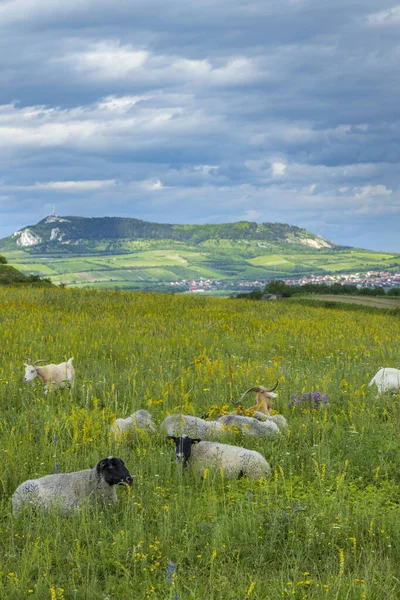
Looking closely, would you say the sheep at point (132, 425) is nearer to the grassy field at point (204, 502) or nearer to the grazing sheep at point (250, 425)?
the grassy field at point (204, 502)

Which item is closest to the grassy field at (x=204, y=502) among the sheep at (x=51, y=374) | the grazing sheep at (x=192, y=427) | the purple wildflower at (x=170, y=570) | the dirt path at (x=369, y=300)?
the purple wildflower at (x=170, y=570)

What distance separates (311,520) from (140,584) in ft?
5.89

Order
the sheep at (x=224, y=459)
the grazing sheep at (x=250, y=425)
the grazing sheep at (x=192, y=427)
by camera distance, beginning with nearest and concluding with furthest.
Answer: the sheep at (x=224, y=459)
the grazing sheep at (x=192, y=427)
the grazing sheep at (x=250, y=425)

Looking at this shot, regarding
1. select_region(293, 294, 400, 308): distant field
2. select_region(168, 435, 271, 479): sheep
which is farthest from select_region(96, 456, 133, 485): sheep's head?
select_region(293, 294, 400, 308): distant field

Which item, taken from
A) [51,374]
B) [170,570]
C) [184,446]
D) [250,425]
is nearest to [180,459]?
[184,446]

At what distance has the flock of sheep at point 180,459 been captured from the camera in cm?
613

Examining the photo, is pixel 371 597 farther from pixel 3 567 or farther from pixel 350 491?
pixel 3 567

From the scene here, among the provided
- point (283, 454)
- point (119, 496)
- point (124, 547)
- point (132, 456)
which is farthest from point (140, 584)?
point (283, 454)

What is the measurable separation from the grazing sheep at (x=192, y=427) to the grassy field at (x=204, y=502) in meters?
0.25

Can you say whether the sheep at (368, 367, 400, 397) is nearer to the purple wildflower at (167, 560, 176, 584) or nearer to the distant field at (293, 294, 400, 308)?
the purple wildflower at (167, 560, 176, 584)

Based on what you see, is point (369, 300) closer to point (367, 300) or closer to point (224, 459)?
point (367, 300)

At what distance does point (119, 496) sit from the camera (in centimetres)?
647

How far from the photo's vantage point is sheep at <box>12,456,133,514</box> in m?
6.09

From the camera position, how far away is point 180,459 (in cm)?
700
